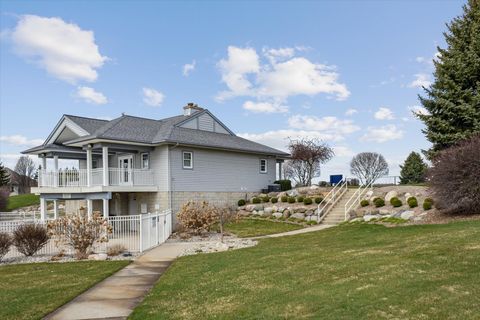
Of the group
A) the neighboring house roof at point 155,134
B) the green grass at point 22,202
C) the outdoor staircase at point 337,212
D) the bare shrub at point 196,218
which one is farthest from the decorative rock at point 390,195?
the green grass at point 22,202

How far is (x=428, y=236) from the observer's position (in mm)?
12086

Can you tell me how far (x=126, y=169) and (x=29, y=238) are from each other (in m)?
9.54

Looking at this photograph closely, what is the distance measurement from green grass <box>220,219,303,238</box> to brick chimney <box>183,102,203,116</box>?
29.8 ft

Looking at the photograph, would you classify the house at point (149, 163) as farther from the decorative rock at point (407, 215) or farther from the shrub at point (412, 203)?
the decorative rock at point (407, 215)

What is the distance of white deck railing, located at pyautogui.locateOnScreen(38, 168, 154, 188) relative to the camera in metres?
24.0

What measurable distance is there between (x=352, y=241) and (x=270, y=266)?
4.64 m

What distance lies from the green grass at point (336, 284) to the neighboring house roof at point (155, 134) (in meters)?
12.7

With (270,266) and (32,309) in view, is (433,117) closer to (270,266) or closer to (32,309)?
(270,266)

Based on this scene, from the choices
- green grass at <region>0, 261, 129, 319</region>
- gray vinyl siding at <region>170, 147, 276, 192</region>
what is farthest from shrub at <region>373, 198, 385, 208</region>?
green grass at <region>0, 261, 129, 319</region>

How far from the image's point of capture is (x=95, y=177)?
25172 mm

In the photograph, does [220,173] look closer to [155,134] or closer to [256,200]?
[256,200]

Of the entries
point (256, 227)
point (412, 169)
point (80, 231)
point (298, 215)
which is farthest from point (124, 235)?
point (412, 169)

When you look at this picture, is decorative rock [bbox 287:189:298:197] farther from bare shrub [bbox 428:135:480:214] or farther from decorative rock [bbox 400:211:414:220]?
bare shrub [bbox 428:135:480:214]

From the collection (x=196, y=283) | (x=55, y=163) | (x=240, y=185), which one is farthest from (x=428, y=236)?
(x=55, y=163)
